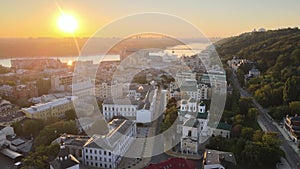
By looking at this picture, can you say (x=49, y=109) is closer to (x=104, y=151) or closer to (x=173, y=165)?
(x=104, y=151)

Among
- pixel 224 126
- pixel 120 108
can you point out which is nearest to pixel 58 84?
pixel 120 108

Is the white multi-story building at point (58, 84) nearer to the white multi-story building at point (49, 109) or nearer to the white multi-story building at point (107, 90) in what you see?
the white multi-story building at point (107, 90)

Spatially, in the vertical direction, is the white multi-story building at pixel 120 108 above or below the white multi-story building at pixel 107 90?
below

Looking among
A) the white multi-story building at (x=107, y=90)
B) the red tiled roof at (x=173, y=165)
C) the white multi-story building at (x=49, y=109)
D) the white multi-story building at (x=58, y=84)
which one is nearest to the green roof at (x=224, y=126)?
the red tiled roof at (x=173, y=165)

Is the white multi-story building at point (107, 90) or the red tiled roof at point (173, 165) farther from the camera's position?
the white multi-story building at point (107, 90)

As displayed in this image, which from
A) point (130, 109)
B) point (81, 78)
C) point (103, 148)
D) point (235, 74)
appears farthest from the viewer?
point (235, 74)

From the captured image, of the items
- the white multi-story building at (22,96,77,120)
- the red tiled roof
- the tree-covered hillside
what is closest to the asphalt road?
the tree-covered hillside

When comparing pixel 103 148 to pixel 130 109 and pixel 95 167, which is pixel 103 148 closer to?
pixel 95 167

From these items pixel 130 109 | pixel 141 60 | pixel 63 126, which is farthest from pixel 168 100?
pixel 141 60
